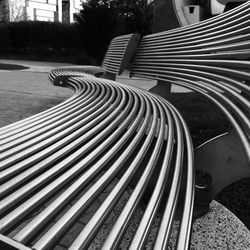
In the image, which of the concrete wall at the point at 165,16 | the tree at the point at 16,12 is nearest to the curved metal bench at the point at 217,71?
the concrete wall at the point at 165,16

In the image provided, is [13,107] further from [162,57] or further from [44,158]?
[44,158]

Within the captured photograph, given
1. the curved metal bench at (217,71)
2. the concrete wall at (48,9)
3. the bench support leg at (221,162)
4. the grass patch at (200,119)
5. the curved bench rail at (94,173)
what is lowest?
the grass patch at (200,119)

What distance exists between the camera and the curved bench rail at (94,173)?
0.86 meters

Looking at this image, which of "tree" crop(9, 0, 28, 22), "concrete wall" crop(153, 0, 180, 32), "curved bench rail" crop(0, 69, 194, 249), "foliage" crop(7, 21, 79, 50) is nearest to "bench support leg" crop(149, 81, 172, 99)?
"curved bench rail" crop(0, 69, 194, 249)

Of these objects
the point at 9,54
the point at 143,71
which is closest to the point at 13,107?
the point at 143,71

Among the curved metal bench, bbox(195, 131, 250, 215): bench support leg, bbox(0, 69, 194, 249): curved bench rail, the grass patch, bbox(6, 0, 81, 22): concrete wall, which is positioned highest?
bbox(6, 0, 81, 22): concrete wall

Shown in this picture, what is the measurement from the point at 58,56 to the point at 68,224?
20452 mm

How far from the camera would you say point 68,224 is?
0.86 metres

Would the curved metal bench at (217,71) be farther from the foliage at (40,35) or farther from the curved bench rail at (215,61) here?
the foliage at (40,35)

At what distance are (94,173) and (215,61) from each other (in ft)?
4.26

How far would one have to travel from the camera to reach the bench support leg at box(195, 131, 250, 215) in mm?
1713

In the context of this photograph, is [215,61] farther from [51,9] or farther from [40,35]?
[51,9]

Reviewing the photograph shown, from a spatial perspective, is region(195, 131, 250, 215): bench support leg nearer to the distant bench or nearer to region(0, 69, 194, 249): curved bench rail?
the distant bench

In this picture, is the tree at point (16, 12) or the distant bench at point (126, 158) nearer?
the distant bench at point (126, 158)
